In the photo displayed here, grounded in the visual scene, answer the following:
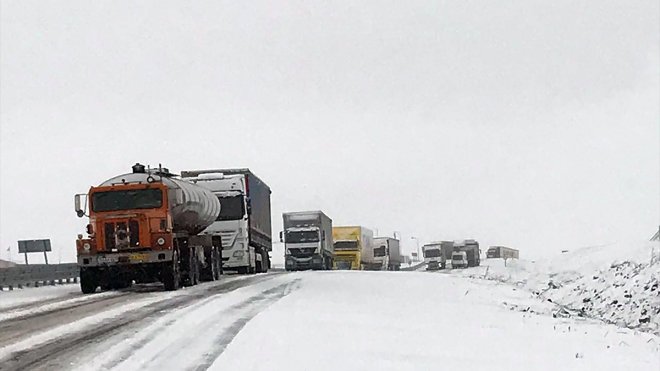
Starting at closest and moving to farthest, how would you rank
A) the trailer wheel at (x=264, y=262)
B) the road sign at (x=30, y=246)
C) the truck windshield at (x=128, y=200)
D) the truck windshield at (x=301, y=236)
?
the truck windshield at (x=128, y=200) → the trailer wheel at (x=264, y=262) → the truck windshield at (x=301, y=236) → the road sign at (x=30, y=246)

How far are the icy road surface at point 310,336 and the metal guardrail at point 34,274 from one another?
11905 millimetres

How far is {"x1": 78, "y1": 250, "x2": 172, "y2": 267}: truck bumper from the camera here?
20953 millimetres

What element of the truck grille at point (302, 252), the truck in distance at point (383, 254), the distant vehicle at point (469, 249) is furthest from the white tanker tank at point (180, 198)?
the distant vehicle at point (469, 249)

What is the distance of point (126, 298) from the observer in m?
17.9

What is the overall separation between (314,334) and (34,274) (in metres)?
22.6

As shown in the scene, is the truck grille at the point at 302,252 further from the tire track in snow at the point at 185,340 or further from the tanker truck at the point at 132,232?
the tire track in snow at the point at 185,340

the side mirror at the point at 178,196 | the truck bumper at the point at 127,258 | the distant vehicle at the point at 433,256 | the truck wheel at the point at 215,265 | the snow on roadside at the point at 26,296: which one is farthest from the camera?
the distant vehicle at the point at 433,256

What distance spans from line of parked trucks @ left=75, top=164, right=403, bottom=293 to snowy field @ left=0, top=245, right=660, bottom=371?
9.14 ft

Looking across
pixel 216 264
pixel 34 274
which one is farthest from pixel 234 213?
pixel 34 274

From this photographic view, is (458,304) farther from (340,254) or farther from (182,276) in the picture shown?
(340,254)

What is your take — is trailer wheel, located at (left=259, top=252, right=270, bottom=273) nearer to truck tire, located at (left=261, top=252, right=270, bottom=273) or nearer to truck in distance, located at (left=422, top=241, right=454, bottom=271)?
truck tire, located at (left=261, top=252, right=270, bottom=273)

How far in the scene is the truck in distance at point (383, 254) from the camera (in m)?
63.1

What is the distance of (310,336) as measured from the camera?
31.6ft

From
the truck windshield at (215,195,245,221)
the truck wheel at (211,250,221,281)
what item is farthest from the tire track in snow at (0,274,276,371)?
the truck windshield at (215,195,245,221)
